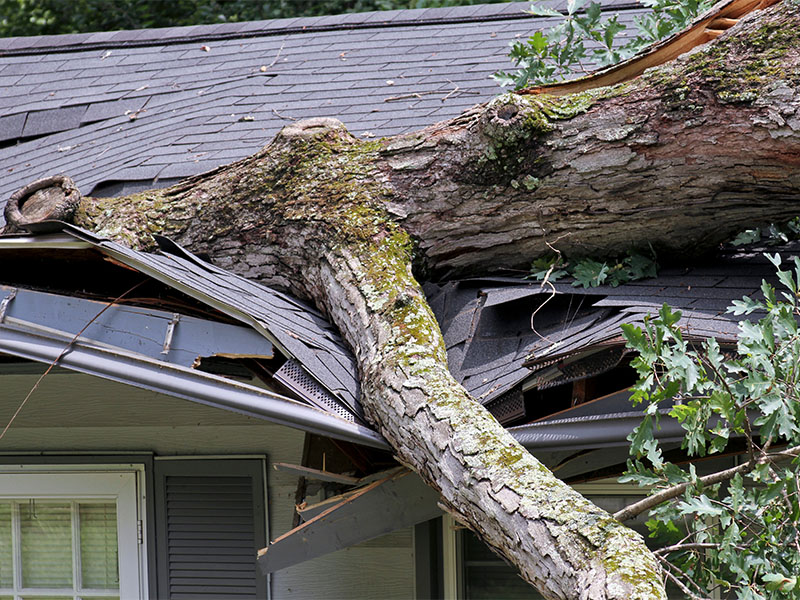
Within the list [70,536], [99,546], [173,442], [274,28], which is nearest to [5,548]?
[70,536]

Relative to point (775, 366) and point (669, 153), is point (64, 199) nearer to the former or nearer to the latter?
point (669, 153)

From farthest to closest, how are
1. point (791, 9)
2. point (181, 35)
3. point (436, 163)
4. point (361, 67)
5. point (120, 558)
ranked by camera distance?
point (181, 35) < point (361, 67) < point (120, 558) < point (436, 163) < point (791, 9)

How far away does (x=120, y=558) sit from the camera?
4.05 m

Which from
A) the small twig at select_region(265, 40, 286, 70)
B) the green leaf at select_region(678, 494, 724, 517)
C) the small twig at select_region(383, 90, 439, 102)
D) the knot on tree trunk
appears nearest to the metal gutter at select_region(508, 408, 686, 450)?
the green leaf at select_region(678, 494, 724, 517)

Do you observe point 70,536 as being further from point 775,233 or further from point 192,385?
point 775,233

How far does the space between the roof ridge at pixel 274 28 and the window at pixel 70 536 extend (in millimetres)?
3834

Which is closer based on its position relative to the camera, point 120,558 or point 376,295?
point 376,295

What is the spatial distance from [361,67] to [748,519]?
13.7 feet

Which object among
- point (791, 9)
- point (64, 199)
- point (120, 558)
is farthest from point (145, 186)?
point (791, 9)

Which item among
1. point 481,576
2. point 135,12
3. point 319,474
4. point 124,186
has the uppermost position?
point 135,12

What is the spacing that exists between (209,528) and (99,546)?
594 millimetres

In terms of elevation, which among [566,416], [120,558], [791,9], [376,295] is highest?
[791,9]

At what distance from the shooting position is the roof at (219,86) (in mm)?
4930

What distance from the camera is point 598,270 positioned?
324cm
